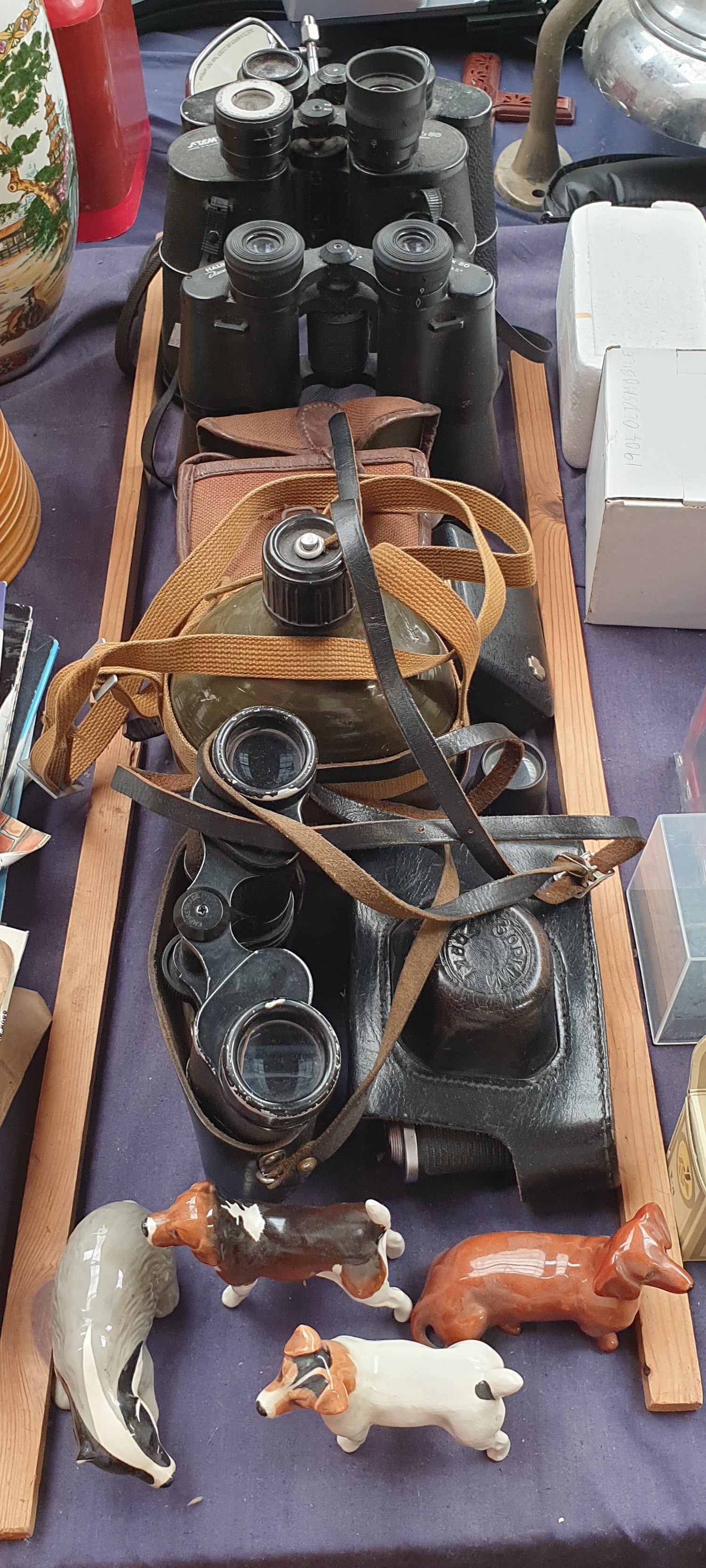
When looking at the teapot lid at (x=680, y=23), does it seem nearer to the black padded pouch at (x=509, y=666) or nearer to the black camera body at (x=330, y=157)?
the black camera body at (x=330, y=157)

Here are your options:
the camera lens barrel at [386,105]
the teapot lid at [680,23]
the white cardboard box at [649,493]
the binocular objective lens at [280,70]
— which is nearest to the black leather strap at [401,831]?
the white cardboard box at [649,493]

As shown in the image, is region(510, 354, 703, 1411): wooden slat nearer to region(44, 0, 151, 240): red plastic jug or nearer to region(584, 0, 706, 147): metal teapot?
region(584, 0, 706, 147): metal teapot

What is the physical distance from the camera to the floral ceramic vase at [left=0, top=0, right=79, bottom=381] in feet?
2.45

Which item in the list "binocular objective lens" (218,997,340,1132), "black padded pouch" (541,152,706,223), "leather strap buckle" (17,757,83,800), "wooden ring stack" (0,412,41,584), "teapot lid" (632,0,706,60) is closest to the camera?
"binocular objective lens" (218,997,340,1132)

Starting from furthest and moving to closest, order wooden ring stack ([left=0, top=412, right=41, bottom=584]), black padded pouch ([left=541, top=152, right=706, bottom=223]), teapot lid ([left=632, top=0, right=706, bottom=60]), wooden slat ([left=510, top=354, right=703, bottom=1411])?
black padded pouch ([left=541, top=152, right=706, bottom=223]), teapot lid ([left=632, top=0, right=706, bottom=60]), wooden ring stack ([left=0, top=412, right=41, bottom=584]), wooden slat ([left=510, top=354, right=703, bottom=1411])

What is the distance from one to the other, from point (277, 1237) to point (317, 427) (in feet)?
1.62

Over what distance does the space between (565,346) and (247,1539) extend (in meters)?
0.79

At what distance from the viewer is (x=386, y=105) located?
2.54 feet

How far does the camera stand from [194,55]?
130 cm

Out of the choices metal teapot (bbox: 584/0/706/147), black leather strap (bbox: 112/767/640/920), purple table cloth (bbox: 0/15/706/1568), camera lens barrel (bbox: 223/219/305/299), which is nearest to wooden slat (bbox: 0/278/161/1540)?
purple table cloth (bbox: 0/15/706/1568)

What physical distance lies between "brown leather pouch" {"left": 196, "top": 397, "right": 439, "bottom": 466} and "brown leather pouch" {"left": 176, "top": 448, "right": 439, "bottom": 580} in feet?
0.03

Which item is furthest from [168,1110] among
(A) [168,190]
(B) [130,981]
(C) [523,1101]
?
(A) [168,190]

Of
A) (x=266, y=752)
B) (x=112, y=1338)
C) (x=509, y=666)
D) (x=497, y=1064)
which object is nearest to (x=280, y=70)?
(x=509, y=666)

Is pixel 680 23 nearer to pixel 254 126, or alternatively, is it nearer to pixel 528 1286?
pixel 254 126
